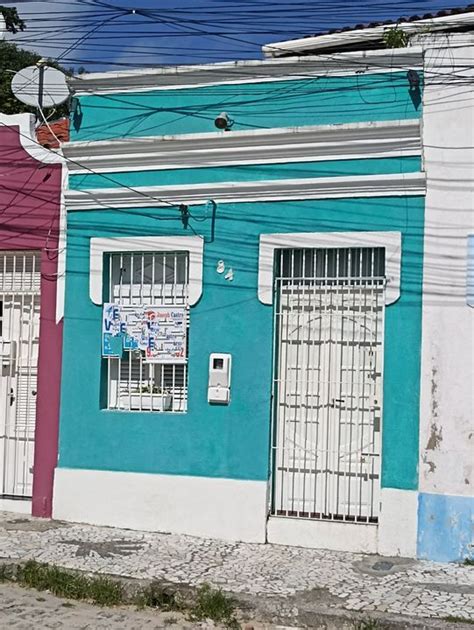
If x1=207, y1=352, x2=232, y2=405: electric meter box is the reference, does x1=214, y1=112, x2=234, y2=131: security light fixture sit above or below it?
above

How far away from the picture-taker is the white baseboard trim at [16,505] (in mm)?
8922

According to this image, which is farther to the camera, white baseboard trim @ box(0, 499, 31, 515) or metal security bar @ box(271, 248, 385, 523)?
white baseboard trim @ box(0, 499, 31, 515)

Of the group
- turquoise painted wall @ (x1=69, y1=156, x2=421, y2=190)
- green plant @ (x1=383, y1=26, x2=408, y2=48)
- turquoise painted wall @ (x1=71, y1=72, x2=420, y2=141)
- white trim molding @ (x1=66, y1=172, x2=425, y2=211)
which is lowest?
white trim molding @ (x1=66, y1=172, x2=425, y2=211)

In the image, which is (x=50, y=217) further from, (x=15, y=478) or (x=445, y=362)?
(x=445, y=362)

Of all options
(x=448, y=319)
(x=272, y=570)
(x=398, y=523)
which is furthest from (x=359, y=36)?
(x=272, y=570)

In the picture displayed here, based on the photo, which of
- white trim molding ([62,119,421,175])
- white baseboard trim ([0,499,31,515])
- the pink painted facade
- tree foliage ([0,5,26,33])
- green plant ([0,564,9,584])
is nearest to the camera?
green plant ([0,564,9,584])

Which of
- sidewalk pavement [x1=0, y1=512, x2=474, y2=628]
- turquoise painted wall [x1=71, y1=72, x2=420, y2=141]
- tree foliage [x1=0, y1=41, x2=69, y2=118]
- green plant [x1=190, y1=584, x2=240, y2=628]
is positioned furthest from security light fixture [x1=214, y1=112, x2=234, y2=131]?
tree foliage [x1=0, y1=41, x2=69, y2=118]

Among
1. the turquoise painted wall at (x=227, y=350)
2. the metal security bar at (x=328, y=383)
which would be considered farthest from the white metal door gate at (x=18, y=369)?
the metal security bar at (x=328, y=383)

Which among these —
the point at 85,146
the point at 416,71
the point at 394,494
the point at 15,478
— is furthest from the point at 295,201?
the point at 15,478

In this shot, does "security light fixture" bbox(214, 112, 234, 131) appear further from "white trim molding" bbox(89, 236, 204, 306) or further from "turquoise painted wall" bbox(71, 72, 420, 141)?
"white trim molding" bbox(89, 236, 204, 306)

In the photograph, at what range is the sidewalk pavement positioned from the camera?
20.6 ft

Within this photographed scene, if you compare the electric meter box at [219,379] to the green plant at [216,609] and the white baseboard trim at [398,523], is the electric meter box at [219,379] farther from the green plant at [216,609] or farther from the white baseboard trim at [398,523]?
the green plant at [216,609]

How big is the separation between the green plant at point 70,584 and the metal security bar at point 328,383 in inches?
77.5

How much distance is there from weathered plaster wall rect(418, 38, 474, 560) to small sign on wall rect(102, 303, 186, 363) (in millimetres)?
2258
